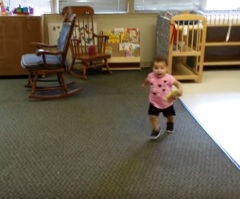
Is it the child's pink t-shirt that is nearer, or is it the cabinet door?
the child's pink t-shirt

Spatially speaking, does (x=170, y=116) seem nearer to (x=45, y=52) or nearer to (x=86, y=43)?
(x=45, y=52)

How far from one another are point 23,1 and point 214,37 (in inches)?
114

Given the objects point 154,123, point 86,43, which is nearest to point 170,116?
point 154,123

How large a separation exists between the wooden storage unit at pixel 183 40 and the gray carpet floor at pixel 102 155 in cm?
88

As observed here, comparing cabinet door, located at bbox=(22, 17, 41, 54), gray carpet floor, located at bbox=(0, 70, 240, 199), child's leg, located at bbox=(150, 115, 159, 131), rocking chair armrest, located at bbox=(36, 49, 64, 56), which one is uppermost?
cabinet door, located at bbox=(22, 17, 41, 54)

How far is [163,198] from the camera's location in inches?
77.7

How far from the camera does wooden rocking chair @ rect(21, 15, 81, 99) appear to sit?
3531mm

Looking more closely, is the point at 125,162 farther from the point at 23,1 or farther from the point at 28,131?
the point at 23,1

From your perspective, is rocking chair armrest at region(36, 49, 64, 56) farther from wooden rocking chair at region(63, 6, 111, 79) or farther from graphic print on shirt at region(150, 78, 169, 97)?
graphic print on shirt at region(150, 78, 169, 97)

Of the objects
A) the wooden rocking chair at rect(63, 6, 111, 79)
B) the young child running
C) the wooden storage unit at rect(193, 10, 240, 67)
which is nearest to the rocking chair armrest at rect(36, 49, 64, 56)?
the wooden rocking chair at rect(63, 6, 111, 79)

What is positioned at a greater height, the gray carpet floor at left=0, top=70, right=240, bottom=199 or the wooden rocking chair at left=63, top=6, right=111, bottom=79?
the wooden rocking chair at left=63, top=6, right=111, bottom=79

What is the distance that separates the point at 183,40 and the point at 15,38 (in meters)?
2.24

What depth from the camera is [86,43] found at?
4.72 meters

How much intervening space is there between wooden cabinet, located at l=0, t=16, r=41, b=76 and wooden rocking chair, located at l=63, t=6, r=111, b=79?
0.51m
